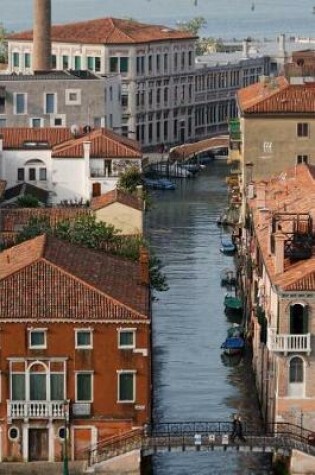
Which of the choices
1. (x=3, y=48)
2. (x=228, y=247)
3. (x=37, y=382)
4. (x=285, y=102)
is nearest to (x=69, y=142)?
(x=228, y=247)

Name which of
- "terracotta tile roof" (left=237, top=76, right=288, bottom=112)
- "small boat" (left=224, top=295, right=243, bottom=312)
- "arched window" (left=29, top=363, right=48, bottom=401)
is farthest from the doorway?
"terracotta tile roof" (left=237, top=76, right=288, bottom=112)

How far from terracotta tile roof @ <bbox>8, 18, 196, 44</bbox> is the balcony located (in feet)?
222

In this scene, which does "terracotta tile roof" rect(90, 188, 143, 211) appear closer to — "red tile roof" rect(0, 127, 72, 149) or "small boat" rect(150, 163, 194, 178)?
"red tile roof" rect(0, 127, 72, 149)

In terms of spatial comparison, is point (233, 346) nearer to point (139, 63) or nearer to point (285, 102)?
point (285, 102)

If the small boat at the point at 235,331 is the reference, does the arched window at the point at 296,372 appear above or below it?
above

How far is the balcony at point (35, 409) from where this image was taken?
4634 cm

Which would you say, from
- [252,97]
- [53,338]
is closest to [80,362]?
[53,338]

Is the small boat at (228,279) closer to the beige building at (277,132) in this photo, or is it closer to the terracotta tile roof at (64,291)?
the beige building at (277,132)

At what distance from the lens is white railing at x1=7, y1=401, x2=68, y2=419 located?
46.3 metres

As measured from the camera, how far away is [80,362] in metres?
46.4

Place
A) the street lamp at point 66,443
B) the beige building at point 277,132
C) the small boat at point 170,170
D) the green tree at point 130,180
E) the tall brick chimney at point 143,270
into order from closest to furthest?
1. the street lamp at point 66,443
2. the tall brick chimney at point 143,270
3. the green tree at point 130,180
4. the beige building at point 277,132
5. the small boat at point 170,170

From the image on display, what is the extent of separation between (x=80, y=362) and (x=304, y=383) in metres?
4.48

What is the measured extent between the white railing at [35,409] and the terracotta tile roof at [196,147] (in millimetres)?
63129

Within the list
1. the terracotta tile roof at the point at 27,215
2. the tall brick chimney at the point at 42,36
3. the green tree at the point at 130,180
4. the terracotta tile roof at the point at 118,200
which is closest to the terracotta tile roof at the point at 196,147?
the tall brick chimney at the point at 42,36
